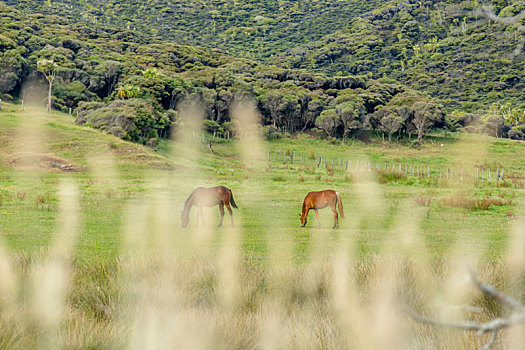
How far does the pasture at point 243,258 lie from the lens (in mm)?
5020

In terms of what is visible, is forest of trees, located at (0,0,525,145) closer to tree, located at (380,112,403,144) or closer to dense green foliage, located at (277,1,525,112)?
tree, located at (380,112,403,144)

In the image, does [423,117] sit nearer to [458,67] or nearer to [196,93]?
[196,93]

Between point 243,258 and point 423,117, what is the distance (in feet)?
271

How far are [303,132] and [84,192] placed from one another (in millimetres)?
70662

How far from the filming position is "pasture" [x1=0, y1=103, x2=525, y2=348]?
5020mm

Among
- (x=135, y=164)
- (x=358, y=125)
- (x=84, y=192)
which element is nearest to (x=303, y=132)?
(x=358, y=125)

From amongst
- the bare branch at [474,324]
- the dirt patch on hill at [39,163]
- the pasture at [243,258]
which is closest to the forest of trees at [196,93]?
the dirt patch on hill at [39,163]

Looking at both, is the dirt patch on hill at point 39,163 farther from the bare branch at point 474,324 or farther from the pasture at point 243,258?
the bare branch at point 474,324

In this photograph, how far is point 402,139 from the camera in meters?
88.6

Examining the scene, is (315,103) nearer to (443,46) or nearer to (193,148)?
(193,148)

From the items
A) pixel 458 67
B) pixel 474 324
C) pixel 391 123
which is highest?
pixel 458 67

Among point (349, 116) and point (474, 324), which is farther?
point (349, 116)

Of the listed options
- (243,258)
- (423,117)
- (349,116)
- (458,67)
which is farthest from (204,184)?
(458,67)

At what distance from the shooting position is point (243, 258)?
28.5 ft
